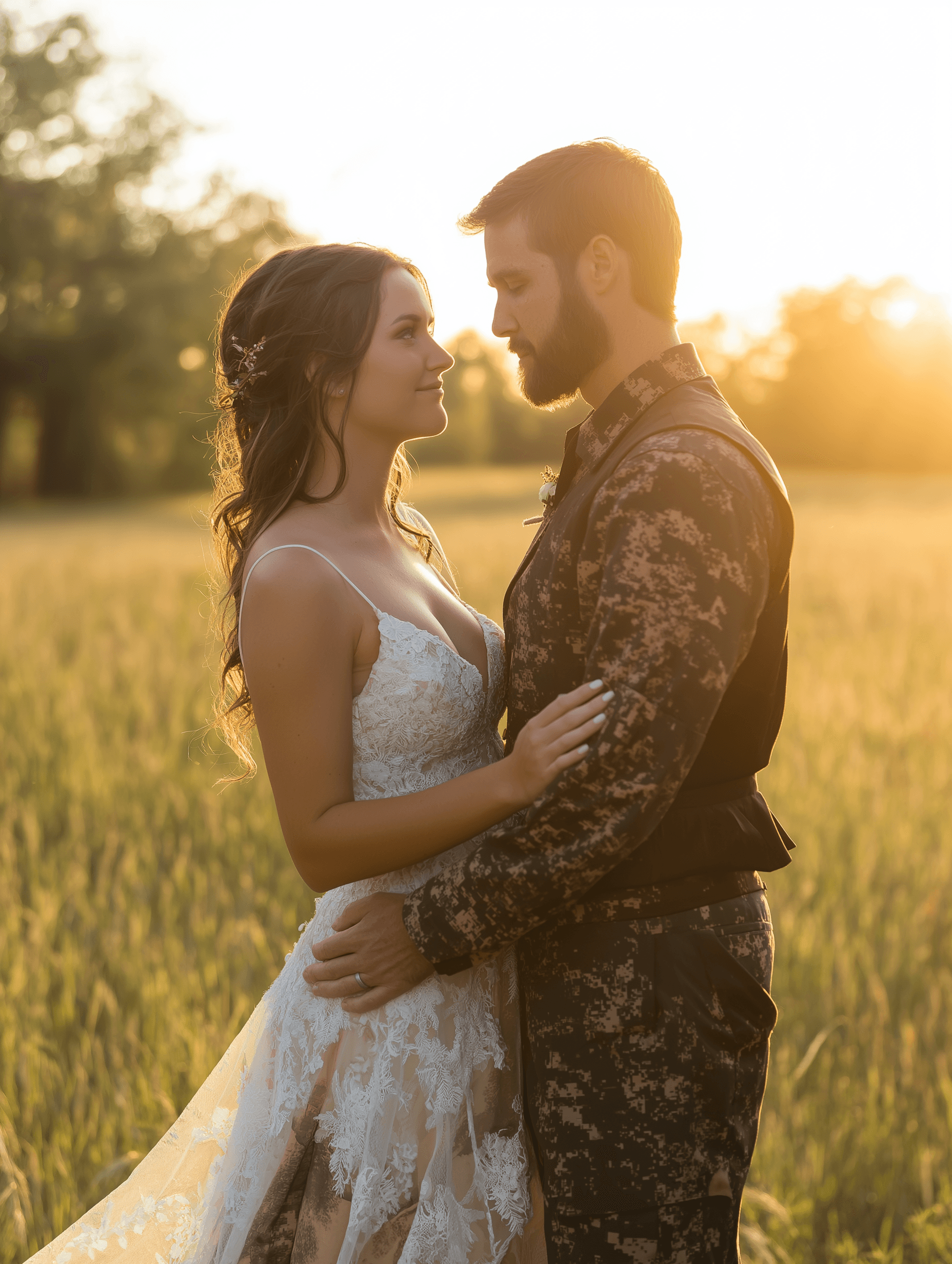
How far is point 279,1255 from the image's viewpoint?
2.05 metres

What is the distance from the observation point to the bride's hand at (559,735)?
1656 mm

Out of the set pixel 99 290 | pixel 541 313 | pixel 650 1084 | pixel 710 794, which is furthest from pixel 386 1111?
pixel 99 290

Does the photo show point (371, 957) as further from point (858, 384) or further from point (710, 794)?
point (858, 384)

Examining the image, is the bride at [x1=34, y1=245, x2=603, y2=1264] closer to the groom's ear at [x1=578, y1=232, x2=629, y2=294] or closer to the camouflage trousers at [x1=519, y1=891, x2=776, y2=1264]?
the camouflage trousers at [x1=519, y1=891, x2=776, y2=1264]

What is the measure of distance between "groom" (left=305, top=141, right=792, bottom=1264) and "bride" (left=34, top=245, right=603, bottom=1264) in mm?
107

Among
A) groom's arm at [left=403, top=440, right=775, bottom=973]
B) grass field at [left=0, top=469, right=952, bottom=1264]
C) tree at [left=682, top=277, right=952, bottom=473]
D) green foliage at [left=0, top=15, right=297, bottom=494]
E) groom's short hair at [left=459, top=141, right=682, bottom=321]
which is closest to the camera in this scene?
groom's arm at [left=403, top=440, right=775, bottom=973]

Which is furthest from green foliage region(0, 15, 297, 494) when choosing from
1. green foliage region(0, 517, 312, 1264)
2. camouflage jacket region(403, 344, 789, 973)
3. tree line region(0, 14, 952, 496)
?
camouflage jacket region(403, 344, 789, 973)

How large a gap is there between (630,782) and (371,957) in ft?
2.20

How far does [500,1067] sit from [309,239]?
185cm

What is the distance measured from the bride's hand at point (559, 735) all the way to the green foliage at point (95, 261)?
3525cm

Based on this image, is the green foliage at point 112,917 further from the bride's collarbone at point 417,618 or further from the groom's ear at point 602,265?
the groom's ear at point 602,265

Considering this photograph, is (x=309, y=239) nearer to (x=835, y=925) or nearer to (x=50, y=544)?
(x=835, y=925)

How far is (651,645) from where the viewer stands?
1616mm

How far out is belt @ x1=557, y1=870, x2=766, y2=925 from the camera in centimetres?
183
